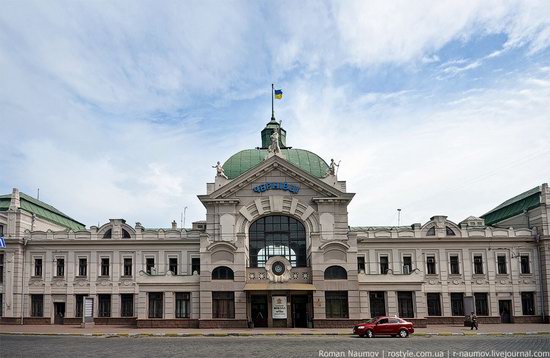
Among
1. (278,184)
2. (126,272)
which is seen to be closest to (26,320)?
(126,272)

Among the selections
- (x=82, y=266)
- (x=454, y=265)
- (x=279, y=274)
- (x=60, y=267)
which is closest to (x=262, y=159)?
(x=279, y=274)

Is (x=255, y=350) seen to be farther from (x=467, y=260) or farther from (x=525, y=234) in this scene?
(x=525, y=234)

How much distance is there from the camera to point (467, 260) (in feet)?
207

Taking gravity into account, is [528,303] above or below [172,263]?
below

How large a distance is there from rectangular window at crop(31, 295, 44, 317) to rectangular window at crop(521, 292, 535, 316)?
51.5 meters

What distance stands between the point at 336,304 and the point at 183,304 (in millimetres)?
14408

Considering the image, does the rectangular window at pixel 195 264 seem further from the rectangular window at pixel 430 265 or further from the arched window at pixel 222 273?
the rectangular window at pixel 430 265

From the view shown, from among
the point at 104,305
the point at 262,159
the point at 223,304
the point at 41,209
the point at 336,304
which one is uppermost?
the point at 262,159

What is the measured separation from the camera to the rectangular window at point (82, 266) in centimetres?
6400

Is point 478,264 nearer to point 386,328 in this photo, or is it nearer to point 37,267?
point 386,328

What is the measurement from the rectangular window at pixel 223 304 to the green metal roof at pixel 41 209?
26.4m

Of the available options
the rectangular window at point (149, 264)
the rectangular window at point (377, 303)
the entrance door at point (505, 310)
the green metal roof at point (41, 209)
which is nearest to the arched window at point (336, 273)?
the rectangular window at point (377, 303)

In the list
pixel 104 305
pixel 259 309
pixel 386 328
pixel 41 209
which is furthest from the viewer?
pixel 41 209

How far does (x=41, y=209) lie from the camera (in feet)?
→ 228
